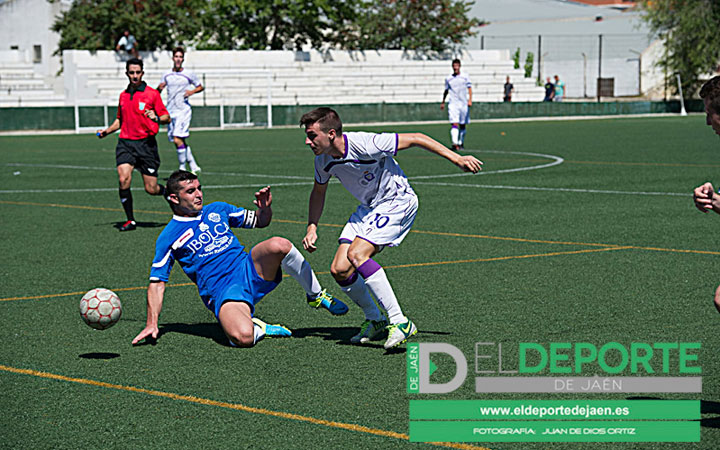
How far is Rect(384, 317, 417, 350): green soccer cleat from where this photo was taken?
6.38 metres

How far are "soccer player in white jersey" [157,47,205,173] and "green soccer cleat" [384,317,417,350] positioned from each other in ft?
46.5

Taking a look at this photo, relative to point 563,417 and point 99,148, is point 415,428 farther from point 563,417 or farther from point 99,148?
point 99,148

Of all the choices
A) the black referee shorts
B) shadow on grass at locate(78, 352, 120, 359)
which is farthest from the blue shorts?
the black referee shorts

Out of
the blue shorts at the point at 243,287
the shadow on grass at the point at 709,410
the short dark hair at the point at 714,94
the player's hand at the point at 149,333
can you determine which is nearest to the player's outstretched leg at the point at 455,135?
the blue shorts at the point at 243,287

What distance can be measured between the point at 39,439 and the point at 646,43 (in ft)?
238

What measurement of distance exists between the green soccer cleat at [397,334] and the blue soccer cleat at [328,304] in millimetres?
704

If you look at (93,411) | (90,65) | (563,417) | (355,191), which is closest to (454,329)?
(355,191)

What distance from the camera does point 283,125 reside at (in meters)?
45.1

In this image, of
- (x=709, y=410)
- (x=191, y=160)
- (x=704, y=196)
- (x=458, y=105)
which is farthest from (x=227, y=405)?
(x=458, y=105)

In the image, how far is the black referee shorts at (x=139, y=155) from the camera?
42.8 ft

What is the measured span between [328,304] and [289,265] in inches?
15.4

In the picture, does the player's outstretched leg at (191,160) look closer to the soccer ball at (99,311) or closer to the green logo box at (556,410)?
the soccer ball at (99,311)

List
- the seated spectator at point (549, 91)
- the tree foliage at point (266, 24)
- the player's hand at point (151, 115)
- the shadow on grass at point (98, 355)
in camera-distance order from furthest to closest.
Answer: the seated spectator at point (549, 91) → the tree foliage at point (266, 24) → the player's hand at point (151, 115) → the shadow on grass at point (98, 355)

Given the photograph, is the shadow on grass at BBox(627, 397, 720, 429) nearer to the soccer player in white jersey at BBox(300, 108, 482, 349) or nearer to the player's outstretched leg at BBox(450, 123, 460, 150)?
the soccer player in white jersey at BBox(300, 108, 482, 349)
